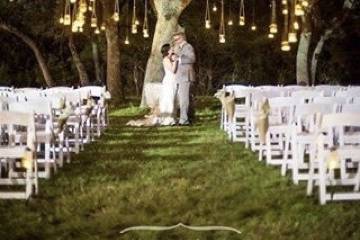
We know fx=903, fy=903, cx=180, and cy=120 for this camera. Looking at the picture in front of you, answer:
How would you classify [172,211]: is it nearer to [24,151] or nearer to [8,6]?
[24,151]

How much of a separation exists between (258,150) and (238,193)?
4519mm

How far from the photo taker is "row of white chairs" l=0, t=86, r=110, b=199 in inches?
412

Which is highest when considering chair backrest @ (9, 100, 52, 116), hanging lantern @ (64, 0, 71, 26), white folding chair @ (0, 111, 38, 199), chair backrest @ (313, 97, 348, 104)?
hanging lantern @ (64, 0, 71, 26)

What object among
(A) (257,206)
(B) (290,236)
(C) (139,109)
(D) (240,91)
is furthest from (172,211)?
(C) (139,109)

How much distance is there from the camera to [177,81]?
20.5 m

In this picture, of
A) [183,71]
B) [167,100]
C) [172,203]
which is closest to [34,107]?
[172,203]

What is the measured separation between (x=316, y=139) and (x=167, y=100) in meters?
10.7

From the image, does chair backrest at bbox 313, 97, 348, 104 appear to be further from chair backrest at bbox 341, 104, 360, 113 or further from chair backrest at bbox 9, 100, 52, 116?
chair backrest at bbox 9, 100, 52, 116

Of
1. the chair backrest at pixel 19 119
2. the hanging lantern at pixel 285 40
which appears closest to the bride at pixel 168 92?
the hanging lantern at pixel 285 40

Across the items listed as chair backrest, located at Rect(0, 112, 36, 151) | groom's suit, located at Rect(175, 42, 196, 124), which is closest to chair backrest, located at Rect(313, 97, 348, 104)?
chair backrest, located at Rect(0, 112, 36, 151)

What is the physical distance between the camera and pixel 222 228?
8.76m

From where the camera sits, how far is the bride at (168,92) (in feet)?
66.8

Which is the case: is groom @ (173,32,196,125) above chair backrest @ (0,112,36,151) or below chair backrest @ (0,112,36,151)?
above

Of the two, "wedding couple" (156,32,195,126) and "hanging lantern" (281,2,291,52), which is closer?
"wedding couple" (156,32,195,126)
